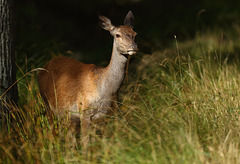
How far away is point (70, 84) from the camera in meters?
5.11

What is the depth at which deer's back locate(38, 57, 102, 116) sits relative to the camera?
475 centimetres

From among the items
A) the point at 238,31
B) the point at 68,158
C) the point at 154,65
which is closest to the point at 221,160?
the point at 68,158

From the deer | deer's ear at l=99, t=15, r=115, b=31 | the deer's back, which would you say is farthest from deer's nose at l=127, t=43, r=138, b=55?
deer's ear at l=99, t=15, r=115, b=31

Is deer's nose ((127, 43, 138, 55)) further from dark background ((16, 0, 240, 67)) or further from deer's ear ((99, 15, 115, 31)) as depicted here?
dark background ((16, 0, 240, 67))

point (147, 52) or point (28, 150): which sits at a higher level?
point (147, 52)

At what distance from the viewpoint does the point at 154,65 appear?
6.35 meters

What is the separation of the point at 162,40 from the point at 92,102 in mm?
6108

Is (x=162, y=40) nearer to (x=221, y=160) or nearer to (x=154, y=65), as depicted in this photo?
(x=154, y=65)

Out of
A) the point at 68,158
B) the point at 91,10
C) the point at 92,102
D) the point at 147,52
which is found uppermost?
the point at 91,10

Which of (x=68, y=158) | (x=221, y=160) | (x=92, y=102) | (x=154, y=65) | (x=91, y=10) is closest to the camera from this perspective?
(x=221, y=160)

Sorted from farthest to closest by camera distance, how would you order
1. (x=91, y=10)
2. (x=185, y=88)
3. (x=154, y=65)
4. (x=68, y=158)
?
(x=91, y=10)
(x=154, y=65)
(x=185, y=88)
(x=68, y=158)

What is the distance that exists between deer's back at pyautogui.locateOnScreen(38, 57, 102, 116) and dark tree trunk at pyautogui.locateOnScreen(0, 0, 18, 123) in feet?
1.72

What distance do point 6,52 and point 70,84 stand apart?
964 mm

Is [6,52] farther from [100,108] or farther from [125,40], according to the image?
[125,40]
